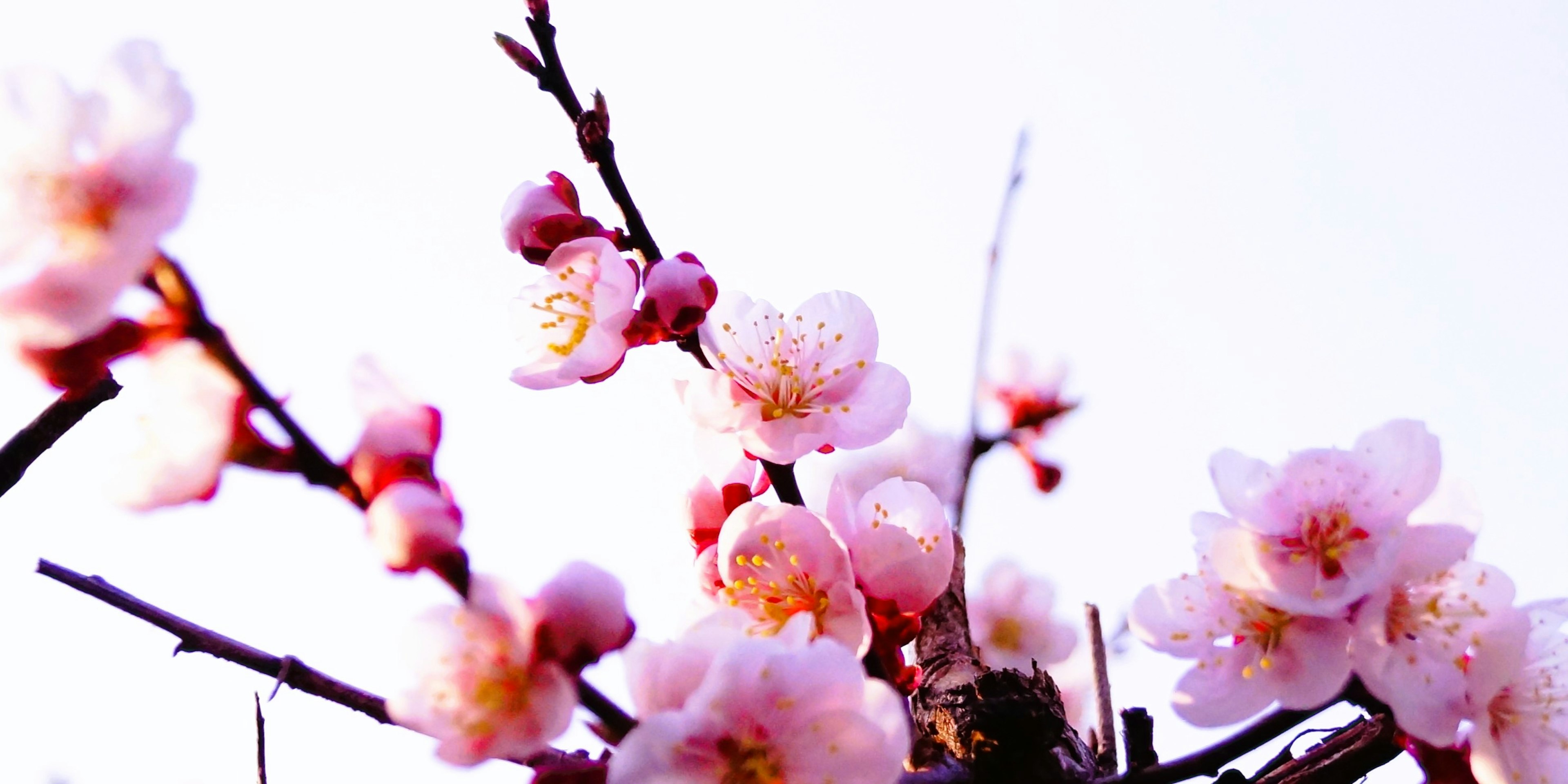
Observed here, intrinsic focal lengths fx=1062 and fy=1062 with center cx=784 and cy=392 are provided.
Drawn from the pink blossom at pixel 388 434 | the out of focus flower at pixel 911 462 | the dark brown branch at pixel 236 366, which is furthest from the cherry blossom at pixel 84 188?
the out of focus flower at pixel 911 462

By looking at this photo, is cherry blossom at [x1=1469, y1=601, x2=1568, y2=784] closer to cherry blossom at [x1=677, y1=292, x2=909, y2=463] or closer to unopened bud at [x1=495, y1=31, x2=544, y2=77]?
cherry blossom at [x1=677, y1=292, x2=909, y2=463]

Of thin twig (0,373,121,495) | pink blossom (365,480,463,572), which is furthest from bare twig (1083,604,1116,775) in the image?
thin twig (0,373,121,495)

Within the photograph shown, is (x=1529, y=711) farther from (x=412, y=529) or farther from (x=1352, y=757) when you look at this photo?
(x=412, y=529)

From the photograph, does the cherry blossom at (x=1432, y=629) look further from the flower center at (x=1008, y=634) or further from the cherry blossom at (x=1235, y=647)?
the flower center at (x=1008, y=634)

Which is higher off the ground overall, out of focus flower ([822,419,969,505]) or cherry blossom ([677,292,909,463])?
cherry blossom ([677,292,909,463])

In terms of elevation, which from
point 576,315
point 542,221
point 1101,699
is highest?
point 542,221

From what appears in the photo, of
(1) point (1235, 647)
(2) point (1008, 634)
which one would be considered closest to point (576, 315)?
(1) point (1235, 647)

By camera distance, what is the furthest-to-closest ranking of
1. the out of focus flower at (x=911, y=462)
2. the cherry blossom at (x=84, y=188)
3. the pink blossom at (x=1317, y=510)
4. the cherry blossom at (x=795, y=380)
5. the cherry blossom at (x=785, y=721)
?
1. the out of focus flower at (x=911, y=462)
2. the cherry blossom at (x=795, y=380)
3. the pink blossom at (x=1317, y=510)
4. the cherry blossom at (x=785, y=721)
5. the cherry blossom at (x=84, y=188)
